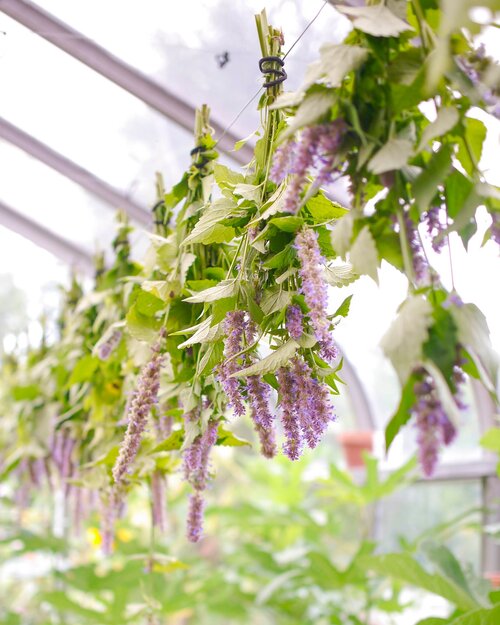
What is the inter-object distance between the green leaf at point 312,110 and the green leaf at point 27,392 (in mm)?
1587

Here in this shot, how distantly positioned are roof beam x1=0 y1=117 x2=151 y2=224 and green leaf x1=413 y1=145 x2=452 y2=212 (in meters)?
1.60

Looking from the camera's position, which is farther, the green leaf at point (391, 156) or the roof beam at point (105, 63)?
the roof beam at point (105, 63)

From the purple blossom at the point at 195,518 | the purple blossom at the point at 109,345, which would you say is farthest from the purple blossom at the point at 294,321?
the purple blossom at the point at 109,345

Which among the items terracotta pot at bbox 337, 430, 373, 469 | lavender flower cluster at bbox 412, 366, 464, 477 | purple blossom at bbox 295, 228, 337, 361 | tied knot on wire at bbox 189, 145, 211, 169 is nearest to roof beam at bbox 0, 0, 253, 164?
tied knot on wire at bbox 189, 145, 211, 169

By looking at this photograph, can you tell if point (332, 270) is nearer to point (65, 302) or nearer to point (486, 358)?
point (486, 358)

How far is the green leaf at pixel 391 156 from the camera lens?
688mm

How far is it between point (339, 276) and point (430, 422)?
355 mm

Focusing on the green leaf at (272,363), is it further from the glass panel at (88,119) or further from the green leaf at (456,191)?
the glass panel at (88,119)

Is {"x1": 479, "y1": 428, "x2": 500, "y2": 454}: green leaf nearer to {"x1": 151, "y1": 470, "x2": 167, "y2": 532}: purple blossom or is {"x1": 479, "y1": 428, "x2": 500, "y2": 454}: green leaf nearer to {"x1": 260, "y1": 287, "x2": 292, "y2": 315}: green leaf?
{"x1": 151, "y1": 470, "x2": 167, "y2": 532}: purple blossom

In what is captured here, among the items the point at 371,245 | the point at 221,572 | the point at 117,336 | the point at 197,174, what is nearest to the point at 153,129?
the point at 117,336

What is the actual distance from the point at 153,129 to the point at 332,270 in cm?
137

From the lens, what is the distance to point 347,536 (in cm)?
378

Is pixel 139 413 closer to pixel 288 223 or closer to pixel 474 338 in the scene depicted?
pixel 288 223

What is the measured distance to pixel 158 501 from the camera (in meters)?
1.54
